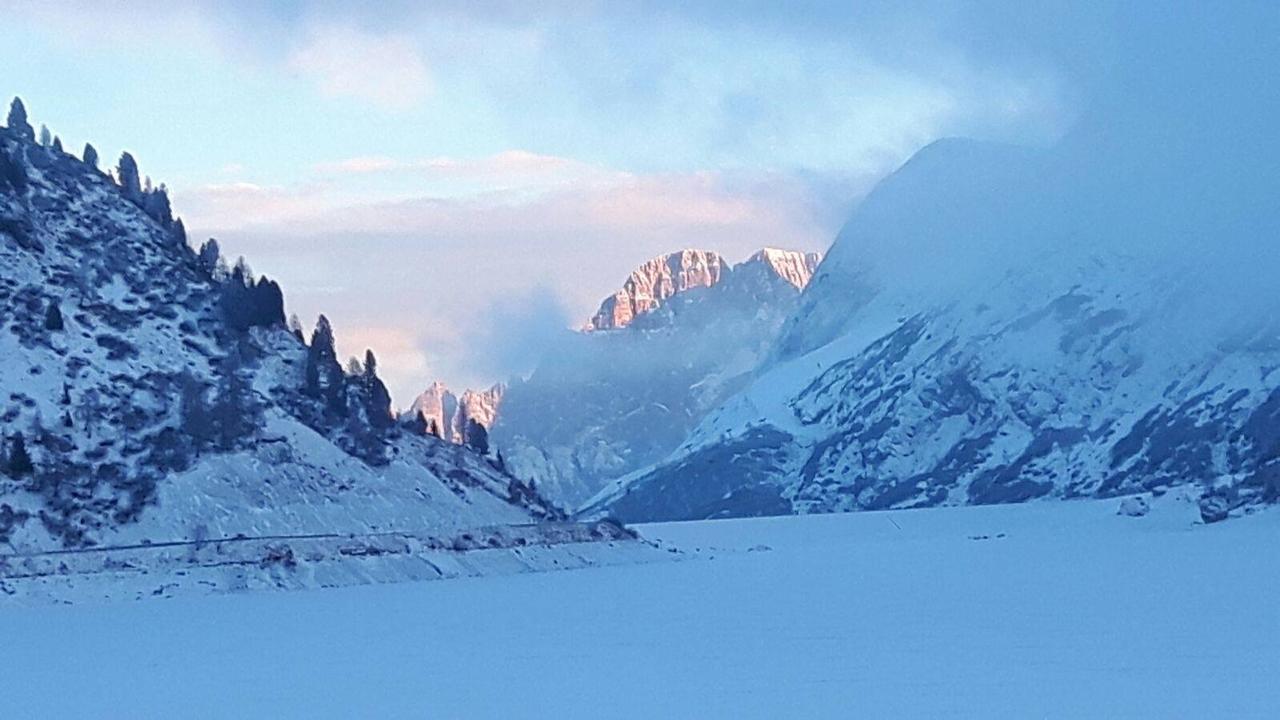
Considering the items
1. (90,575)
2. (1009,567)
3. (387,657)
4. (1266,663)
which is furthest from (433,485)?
(1266,663)

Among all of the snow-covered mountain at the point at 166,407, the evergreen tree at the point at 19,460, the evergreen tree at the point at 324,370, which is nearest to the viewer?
the evergreen tree at the point at 19,460

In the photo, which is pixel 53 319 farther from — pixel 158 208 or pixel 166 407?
pixel 158 208

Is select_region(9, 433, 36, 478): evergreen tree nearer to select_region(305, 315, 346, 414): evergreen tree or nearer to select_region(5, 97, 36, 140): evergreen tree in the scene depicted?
select_region(305, 315, 346, 414): evergreen tree

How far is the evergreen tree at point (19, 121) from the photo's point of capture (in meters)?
194

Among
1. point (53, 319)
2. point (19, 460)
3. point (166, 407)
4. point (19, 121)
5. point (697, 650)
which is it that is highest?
point (19, 121)

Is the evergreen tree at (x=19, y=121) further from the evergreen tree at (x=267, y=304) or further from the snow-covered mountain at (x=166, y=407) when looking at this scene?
the evergreen tree at (x=267, y=304)

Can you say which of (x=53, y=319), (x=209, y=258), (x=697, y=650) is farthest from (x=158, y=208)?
(x=697, y=650)

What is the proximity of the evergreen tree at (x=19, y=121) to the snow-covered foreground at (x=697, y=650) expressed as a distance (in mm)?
94198

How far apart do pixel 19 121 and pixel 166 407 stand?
6581 cm

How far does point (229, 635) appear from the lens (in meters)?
85.0

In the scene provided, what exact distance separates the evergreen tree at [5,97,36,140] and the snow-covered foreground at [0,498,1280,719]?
3709 inches

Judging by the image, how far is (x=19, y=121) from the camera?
196 metres

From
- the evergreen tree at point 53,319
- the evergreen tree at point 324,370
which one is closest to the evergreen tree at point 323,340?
the evergreen tree at point 324,370

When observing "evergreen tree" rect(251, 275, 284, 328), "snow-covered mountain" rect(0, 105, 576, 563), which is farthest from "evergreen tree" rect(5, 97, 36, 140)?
"evergreen tree" rect(251, 275, 284, 328)
